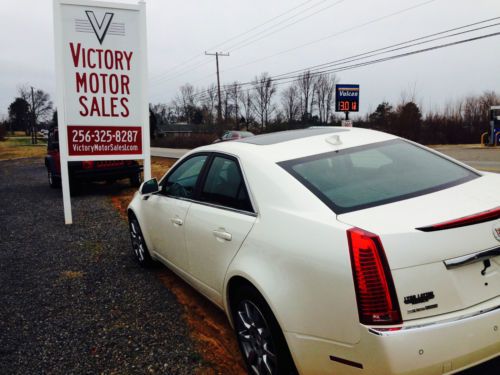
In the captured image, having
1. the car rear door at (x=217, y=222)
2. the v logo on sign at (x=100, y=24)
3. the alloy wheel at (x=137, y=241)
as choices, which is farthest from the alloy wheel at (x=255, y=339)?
the v logo on sign at (x=100, y=24)

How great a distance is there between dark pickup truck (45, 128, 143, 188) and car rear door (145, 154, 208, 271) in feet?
22.2

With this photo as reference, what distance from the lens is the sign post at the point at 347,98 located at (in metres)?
14.8

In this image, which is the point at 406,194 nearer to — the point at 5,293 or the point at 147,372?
the point at 147,372

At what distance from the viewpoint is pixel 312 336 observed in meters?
2.17

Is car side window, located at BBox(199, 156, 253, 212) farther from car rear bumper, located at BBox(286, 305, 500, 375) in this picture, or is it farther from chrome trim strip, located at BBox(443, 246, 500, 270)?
chrome trim strip, located at BBox(443, 246, 500, 270)

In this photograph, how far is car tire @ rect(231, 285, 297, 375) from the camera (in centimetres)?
240

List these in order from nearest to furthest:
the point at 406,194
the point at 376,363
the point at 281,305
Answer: the point at 376,363, the point at 281,305, the point at 406,194

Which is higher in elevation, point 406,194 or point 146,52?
point 146,52

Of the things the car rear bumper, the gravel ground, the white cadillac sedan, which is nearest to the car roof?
the white cadillac sedan

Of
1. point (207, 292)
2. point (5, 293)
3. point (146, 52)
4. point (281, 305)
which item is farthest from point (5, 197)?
point (281, 305)

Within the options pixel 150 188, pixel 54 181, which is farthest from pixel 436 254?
pixel 54 181

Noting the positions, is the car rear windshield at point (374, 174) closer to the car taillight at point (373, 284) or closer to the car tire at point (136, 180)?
the car taillight at point (373, 284)

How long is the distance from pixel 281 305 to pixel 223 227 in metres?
0.83

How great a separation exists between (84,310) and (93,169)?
25.0ft
